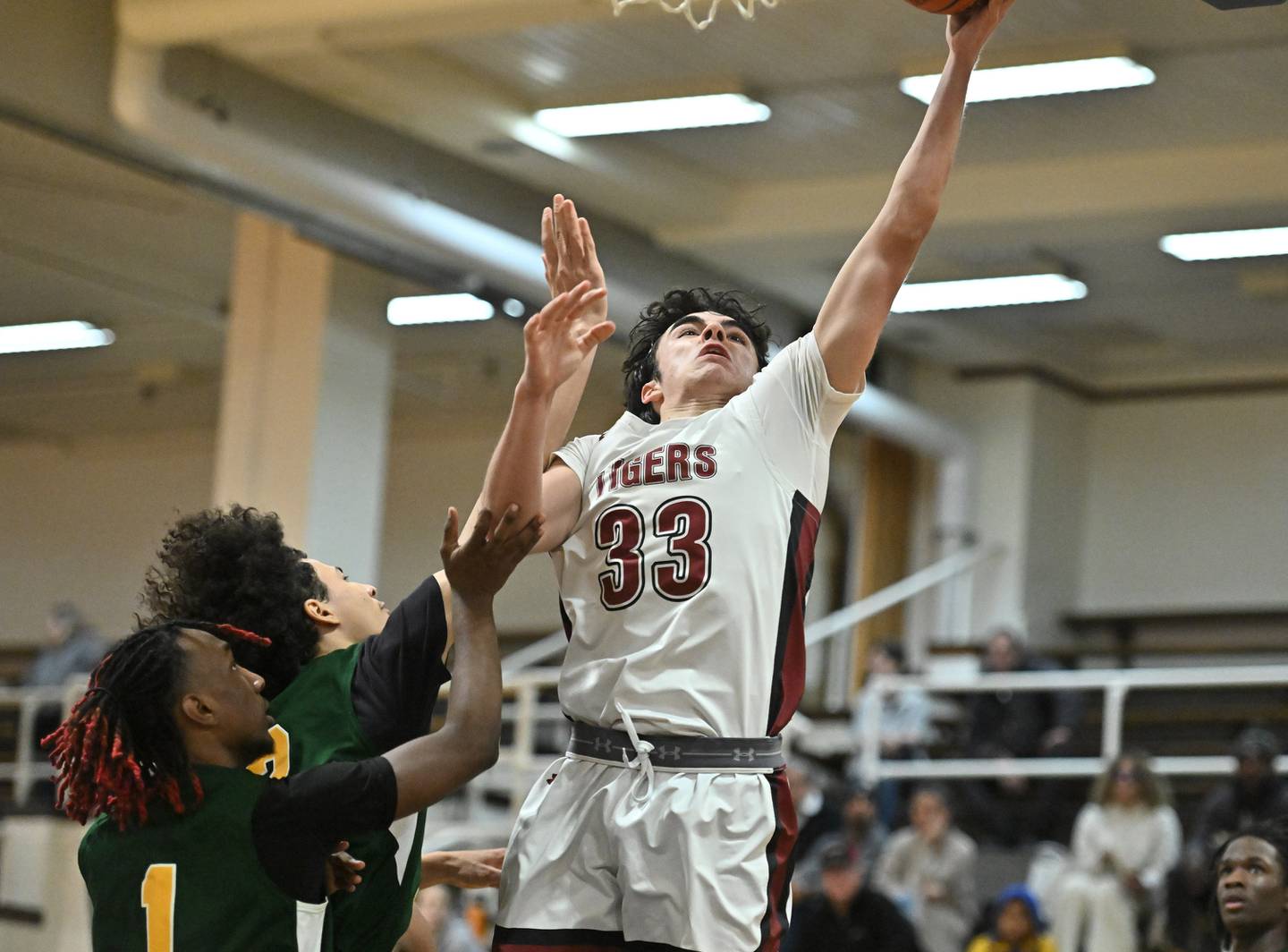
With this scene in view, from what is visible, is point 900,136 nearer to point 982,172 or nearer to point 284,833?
point 982,172

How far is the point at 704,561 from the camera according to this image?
3686 mm

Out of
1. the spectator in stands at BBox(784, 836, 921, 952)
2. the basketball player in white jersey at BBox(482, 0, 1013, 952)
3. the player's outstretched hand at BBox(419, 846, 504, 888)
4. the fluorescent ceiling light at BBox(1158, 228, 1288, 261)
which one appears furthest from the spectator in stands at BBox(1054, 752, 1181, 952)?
the basketball player in white jersey at BBox(482, 0, 1013, 952)

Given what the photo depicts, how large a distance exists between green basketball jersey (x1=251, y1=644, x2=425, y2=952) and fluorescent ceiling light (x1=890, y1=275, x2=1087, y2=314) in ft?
37.3

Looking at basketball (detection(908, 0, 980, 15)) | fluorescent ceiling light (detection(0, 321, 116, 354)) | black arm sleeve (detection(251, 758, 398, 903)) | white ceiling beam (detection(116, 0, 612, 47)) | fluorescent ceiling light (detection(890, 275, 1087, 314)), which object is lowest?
black arm sleeve (detection(251, 758, 398, 903))

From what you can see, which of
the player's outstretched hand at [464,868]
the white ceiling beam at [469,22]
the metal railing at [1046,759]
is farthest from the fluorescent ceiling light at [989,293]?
the player's outstretched hand at [464,868]

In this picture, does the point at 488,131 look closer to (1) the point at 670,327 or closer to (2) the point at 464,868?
(1) the point at 670,327

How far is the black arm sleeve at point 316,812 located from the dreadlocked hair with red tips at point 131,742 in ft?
0.46

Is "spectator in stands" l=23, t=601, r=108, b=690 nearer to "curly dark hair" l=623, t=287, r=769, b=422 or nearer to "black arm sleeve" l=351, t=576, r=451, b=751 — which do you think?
"curly dark hair" l=623, t=287, r=769, b=422

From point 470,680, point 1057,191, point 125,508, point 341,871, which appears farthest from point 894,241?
point 125,508

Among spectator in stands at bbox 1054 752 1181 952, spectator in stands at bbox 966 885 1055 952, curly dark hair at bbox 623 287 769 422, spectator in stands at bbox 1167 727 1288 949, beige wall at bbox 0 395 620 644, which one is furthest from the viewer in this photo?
beige wall at bbox 0 395 620 644

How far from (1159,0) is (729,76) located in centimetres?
259

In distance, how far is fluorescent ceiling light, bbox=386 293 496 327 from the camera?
14.7m

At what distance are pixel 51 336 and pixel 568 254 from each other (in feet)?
46.2

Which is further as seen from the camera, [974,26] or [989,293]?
[989,293]
